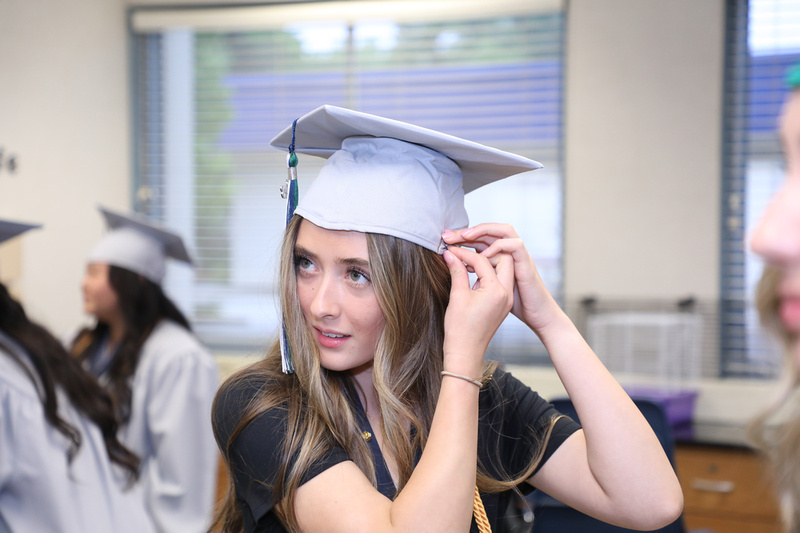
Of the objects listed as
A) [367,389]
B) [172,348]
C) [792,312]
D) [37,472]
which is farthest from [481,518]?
[172,348]

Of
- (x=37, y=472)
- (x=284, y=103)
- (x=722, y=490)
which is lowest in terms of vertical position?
(x=722, y=490)

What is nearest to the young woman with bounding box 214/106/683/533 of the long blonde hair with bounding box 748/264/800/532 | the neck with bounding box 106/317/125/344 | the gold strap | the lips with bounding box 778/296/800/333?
the gold strap

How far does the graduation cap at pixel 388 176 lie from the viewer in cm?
109

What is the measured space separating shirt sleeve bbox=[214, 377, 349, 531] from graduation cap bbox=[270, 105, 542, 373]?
0.29 feet

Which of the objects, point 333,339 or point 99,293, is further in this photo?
point 99,293

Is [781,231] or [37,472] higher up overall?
[781,231]

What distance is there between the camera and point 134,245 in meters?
2.74

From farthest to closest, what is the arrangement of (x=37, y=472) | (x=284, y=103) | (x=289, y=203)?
(x=284, y=103) < (x=37, y=472) < (x=289, y=203)

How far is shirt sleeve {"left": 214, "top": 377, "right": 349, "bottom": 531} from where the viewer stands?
1.05 meters

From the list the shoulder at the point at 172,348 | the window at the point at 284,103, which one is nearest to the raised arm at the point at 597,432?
the shoulder at the point at 172,348

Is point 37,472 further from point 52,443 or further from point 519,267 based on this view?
point 519,267

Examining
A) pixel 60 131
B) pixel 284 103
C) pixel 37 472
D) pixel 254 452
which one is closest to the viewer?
pixel 254 452

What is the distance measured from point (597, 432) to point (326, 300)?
468 mm

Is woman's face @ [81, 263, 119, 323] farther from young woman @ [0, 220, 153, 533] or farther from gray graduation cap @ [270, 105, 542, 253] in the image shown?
gray graduation cap @ [270, 105, 542, 253]
